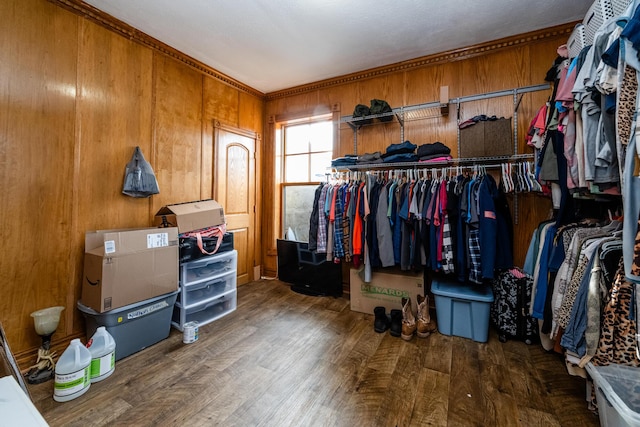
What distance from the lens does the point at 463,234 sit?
2.14m

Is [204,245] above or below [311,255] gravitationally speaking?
above

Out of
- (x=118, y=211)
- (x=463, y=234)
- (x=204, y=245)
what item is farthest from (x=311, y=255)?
(x=118, y=211)

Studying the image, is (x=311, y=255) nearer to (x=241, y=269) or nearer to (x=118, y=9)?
(x=241, y=269)

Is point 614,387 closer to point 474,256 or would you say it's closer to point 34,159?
point 474,256

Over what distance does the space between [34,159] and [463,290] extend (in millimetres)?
3287

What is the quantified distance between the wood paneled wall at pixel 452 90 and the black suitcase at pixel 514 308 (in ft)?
1.71

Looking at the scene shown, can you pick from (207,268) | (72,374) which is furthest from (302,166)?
(72,374)

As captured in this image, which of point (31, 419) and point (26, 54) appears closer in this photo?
point (31, 419)

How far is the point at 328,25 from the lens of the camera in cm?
226

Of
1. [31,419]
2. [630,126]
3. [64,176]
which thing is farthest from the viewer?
[64,176]

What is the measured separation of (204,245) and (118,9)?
197 cm

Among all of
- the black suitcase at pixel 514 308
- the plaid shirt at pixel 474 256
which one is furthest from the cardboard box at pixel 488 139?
the black suitcase at pixel 514 308

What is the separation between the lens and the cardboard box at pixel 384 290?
8.00ft

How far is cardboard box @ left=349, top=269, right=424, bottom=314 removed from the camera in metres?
2.44
